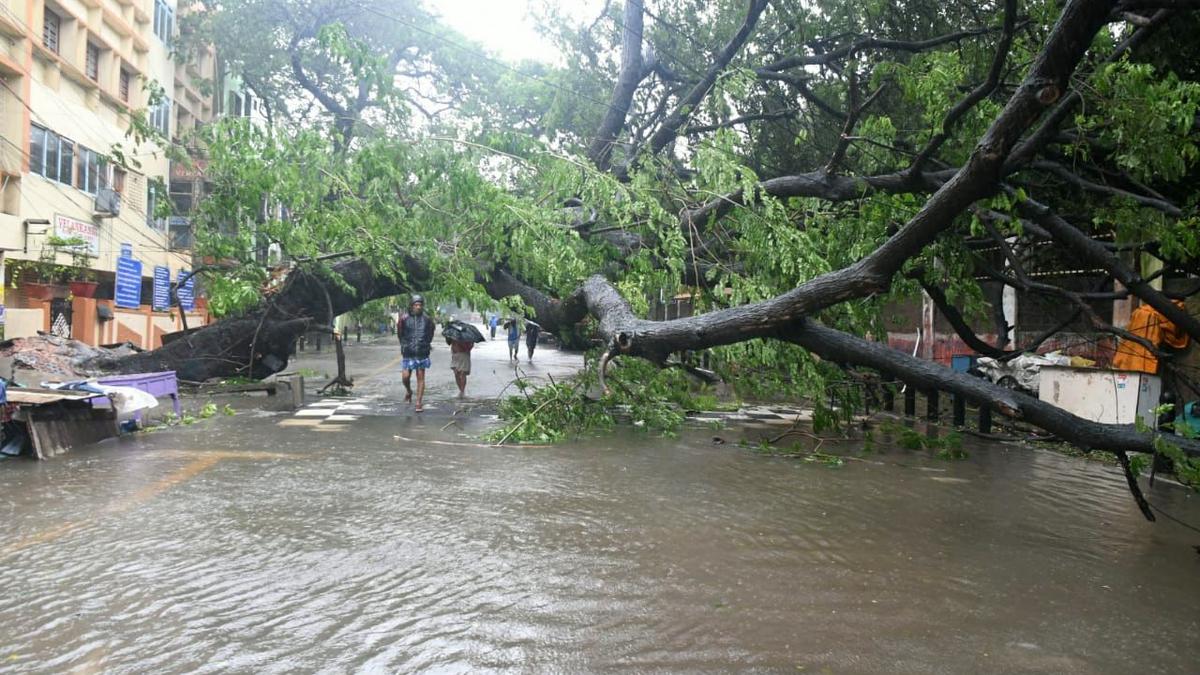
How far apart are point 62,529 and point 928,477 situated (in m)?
7.13

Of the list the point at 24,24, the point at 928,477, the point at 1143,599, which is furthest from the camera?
the point at 24,24

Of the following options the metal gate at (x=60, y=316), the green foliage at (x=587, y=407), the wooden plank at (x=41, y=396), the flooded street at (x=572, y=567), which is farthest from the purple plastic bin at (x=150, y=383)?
the metal gate at (x=60, y=316)

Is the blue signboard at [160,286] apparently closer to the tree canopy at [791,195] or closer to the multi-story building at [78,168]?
the multi-story building at [78,168]

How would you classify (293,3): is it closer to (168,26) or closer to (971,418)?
(168,26)

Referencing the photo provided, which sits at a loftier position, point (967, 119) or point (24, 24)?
point (24, 24)

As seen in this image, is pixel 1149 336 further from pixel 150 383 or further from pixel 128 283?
pixel 128 283

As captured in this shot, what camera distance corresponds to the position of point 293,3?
72.4 ft

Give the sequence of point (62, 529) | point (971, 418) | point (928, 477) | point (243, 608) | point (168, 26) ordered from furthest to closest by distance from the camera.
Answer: point (168, 26) → point (971, 418) → point (928, 477) → point (62, 529) → point (243, 608)

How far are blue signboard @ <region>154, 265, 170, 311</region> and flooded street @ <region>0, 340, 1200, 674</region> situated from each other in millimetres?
20875

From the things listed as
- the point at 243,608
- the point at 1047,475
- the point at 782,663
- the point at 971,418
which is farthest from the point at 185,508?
the point at 971,418

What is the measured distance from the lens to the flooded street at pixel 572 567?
3402 mm

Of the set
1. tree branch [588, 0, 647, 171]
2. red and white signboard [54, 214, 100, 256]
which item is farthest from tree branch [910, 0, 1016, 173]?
red and white signboard [54, 214, 100, 256]

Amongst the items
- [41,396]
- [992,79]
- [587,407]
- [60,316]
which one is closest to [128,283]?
[60,316]

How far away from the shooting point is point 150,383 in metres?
9.60
